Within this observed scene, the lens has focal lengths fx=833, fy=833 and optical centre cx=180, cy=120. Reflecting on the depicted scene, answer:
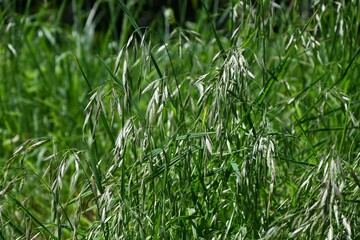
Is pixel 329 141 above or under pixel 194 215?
under

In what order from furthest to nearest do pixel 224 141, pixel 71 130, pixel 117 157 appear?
pixel 71 130 < pixel 224 141 < pixel 117 157

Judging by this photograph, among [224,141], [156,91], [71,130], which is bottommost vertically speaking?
[71,130]

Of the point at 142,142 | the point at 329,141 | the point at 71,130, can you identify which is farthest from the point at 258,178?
the point at 71,130

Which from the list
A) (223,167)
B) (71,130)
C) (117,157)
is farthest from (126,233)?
(71,130)

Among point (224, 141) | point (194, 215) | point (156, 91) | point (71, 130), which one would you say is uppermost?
point (156, 91)

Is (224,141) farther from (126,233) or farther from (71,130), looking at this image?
(71,130)

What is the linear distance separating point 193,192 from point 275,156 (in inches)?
8.2

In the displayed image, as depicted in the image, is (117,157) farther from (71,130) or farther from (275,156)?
(71,130)

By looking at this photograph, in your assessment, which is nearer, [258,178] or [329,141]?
[258,178]

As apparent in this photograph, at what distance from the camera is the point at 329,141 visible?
2.45 m

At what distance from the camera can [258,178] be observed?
1789 millimetres

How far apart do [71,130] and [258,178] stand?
1.88m

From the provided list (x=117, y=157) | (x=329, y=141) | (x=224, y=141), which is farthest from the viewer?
(x=329, y=141)

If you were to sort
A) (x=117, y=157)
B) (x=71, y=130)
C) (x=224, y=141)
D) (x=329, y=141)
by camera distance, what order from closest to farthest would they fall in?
(x=117, y=157) < (x=224, y=141) < (x=329, y=141) < (x=71, y=130)
